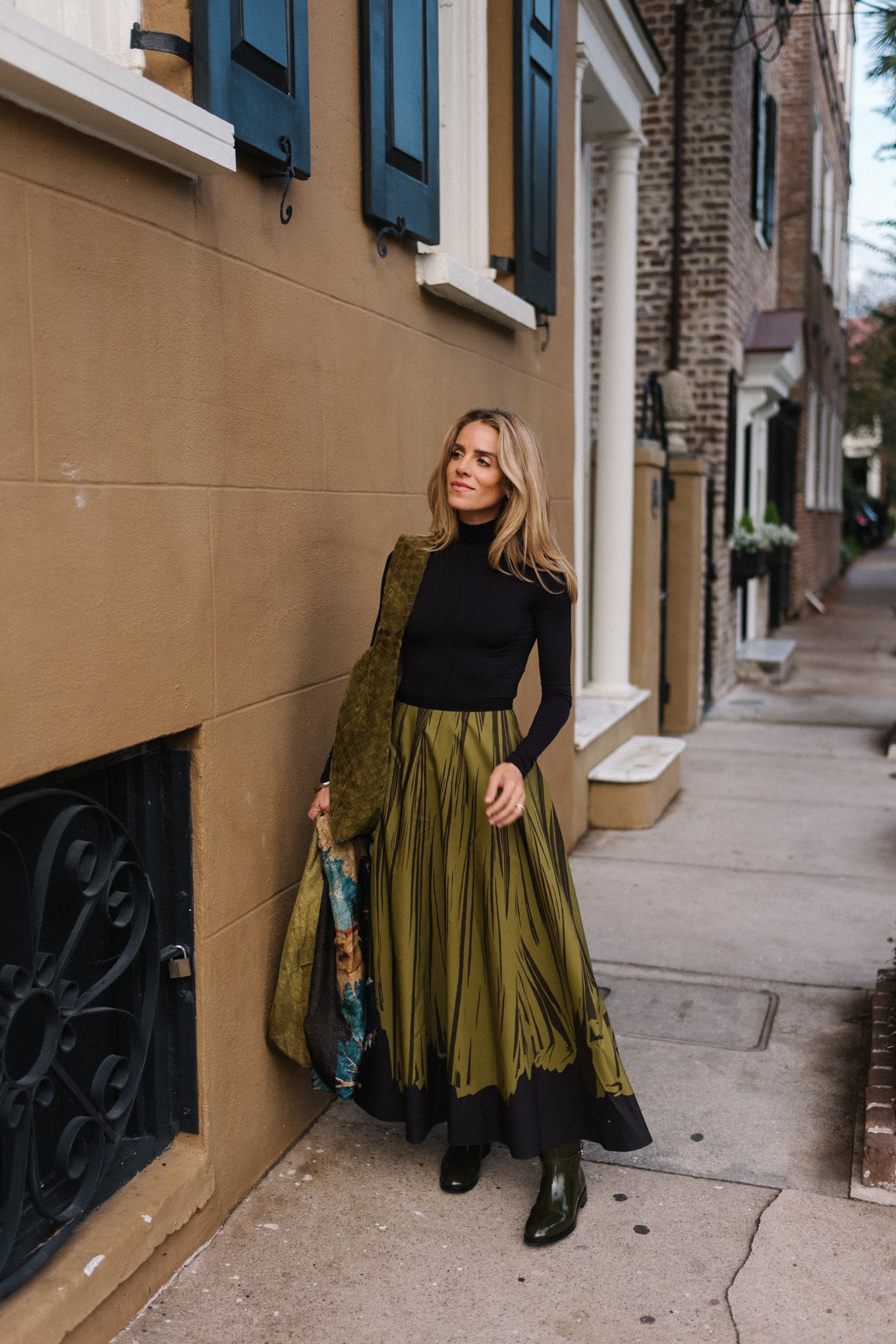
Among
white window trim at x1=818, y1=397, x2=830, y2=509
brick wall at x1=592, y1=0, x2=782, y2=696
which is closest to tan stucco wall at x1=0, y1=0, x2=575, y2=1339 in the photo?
brick wall at x1=592, y1=0, x2=782, y2=696

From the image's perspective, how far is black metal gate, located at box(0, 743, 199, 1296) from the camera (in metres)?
2.27

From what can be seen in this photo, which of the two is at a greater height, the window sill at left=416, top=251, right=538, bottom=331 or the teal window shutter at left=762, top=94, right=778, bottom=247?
the teal window shutter at left=762, top=94, right=778, bottom=247

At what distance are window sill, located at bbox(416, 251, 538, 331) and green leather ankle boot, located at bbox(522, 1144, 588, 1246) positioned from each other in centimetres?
254

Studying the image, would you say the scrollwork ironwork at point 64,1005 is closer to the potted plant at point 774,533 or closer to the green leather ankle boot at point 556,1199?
the green leather ankle boot at point 556,1199

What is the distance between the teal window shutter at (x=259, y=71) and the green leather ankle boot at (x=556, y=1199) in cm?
239

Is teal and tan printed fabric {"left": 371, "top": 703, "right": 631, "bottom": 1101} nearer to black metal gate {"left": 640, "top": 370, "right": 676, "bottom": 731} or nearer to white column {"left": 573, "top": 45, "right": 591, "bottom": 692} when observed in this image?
white column {"left": 573, "top": 45, "right": 591, "bottom": 692}

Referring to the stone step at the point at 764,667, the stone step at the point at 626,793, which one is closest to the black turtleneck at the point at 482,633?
the stone step at the point at 626,793

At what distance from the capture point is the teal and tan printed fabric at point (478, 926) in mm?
2861

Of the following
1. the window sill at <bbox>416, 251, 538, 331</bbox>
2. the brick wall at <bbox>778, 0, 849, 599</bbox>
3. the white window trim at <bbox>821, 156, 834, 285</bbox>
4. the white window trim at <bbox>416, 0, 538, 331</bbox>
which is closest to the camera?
the window sill at <bbox>416, 251, 538, 331</bbox>

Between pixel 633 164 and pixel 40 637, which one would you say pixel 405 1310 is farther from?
pixel 633 164

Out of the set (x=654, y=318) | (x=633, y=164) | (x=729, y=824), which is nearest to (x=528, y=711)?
(x=729, y=824)

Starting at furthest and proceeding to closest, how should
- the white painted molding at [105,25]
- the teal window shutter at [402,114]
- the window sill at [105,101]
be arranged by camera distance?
the teal window shutter at [402,114] → the white painted molding at [105,25] → the window sill at [105,101]

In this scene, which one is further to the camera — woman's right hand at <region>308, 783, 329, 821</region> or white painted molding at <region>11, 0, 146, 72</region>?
woman's right hand at <region>308, 783, 329, 821</region>

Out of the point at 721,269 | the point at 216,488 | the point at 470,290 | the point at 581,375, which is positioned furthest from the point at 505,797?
the point at 721,269
